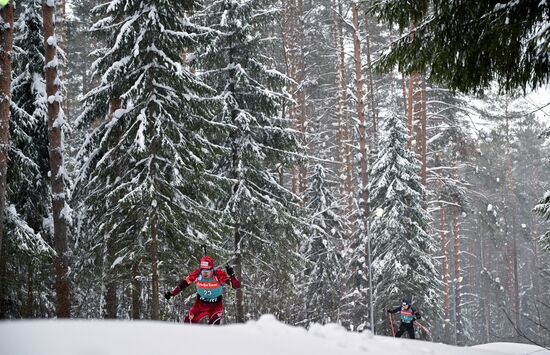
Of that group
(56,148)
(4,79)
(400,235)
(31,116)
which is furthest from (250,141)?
(400,235)

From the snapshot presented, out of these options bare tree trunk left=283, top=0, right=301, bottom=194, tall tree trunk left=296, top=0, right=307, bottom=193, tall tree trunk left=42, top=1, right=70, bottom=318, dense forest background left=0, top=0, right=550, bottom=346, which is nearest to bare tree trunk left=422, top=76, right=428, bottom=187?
dense forest background left=0, top=0, right=550, bottom=346

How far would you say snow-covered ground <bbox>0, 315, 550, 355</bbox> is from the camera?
2.50 meters

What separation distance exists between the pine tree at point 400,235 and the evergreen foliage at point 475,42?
45.8 feet

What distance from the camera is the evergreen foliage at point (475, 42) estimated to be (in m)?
5.57

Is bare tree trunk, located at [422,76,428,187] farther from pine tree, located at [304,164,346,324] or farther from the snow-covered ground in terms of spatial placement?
the snow-covered ground

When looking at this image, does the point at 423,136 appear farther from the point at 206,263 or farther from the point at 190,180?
the point at 206,263

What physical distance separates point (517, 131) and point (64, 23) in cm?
4578

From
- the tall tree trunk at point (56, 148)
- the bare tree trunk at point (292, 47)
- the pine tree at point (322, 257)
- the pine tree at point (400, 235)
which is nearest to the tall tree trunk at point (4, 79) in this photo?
the tall tree trunk at point (56, 148)

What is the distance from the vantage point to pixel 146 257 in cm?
1103

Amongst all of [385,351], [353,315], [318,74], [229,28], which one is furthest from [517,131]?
[385,351]

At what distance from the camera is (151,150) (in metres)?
11.1

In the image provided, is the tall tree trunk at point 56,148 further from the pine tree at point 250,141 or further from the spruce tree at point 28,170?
the pine tree at point 250,141

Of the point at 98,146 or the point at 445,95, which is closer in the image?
the point at 98,146

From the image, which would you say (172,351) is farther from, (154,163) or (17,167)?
(17,167)
